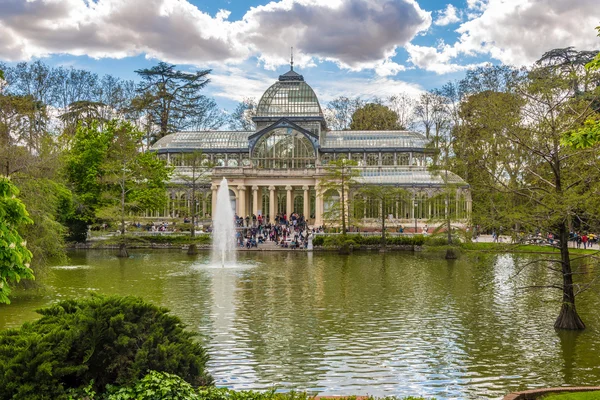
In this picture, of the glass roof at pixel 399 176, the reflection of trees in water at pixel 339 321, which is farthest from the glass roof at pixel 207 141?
the reflection of trees in water at pixel 339 321

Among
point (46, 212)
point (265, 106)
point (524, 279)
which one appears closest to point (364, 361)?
point (46, 212)

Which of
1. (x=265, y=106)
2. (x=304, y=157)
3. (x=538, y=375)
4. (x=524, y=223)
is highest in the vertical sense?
(x=265, y=106)

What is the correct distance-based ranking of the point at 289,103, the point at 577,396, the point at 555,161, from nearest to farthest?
the point at 577,396
the point at 555,161
the point at 289,103

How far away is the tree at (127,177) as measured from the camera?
41.2m

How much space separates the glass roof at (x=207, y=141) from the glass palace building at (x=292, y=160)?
0.11m

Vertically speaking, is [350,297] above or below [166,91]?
below

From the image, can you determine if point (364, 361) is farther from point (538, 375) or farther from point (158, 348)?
point (158, 348)

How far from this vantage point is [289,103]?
2489 inches

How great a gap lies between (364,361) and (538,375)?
356 cm

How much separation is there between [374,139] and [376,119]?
13.8 metres

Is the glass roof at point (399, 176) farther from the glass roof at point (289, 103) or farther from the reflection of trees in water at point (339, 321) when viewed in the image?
the reflection of trees in water at point (339, 321)

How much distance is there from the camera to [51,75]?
6338 centimetres

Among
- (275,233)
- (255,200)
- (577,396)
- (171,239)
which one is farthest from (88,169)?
(577,396)

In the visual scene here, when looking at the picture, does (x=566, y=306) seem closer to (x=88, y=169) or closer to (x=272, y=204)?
(x=88, y=169)
